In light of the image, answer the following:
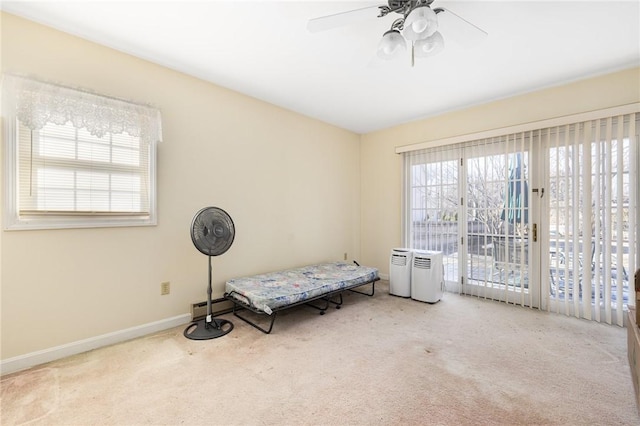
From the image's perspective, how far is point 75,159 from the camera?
2148mm

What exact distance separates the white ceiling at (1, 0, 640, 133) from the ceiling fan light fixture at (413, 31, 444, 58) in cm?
25

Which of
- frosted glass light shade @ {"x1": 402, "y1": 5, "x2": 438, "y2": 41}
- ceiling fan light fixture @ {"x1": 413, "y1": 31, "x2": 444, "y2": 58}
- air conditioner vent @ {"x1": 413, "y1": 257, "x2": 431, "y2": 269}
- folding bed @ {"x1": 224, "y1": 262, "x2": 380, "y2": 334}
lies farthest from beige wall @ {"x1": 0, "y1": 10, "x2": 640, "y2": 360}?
frosted glass light shade @ {"x1": 402, "y1": 5, "x2": 438, "y2": 41}

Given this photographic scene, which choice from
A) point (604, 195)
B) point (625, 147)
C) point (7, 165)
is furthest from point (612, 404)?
point (7, 165)

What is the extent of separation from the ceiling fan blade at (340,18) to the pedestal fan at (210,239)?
1663 millimetres

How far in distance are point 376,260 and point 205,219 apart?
2.97 metres

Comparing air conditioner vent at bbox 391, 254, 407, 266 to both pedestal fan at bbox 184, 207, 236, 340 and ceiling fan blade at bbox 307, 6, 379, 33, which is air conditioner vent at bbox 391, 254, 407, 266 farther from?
ceiling fan blade at bbox 307, 6, 379, 33

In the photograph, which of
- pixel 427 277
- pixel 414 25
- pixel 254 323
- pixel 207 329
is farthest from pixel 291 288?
pixel 414 25

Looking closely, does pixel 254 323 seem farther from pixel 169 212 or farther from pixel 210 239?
pixel 169 212

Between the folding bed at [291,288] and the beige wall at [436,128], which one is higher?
the beige wall at [436,128]

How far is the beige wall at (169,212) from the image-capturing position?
1.98m

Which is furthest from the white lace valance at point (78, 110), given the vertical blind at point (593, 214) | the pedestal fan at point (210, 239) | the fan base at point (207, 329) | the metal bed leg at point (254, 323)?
the vertical blind at point (593, 214)

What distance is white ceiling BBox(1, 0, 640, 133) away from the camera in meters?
1.88

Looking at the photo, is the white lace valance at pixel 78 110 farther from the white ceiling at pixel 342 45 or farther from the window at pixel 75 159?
the white ceiling at pixel 342 45

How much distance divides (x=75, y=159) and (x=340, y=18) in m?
2.21
